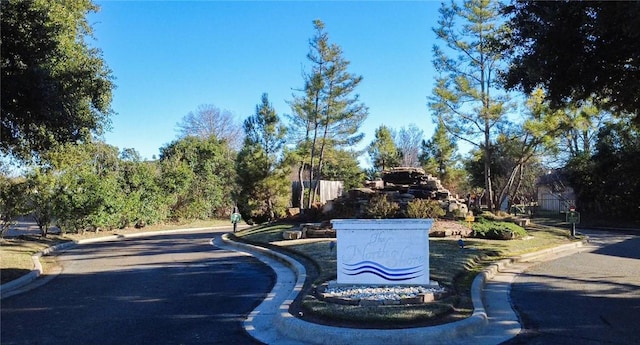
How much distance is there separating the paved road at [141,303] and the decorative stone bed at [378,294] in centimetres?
139

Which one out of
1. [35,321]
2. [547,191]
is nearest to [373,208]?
[35,321]

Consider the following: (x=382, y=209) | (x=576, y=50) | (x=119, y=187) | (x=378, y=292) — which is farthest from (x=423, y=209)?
(x=119, y=187)

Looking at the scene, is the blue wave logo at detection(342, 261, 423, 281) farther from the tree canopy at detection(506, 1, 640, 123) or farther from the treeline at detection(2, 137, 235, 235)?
the treeline at detection(2, 137, 235, 235)

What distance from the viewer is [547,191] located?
48.8m

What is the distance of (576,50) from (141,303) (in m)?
8.72

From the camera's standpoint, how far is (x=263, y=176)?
100 feet

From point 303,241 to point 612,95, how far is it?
982cm

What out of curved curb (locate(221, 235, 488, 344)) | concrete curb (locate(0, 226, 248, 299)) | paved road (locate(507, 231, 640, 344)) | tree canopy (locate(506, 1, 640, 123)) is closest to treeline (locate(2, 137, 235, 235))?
concrete curb (locate(0, 226, 248, 299))

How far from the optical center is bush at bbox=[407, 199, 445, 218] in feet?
60.4

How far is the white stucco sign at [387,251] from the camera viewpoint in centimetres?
868

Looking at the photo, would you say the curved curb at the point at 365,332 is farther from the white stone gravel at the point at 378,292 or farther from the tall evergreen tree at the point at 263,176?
the tall evergreen tree at the point at 263,176

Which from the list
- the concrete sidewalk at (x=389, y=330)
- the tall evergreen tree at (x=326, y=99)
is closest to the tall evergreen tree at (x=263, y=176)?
the tall evergreen tree at (x=326, y=99)

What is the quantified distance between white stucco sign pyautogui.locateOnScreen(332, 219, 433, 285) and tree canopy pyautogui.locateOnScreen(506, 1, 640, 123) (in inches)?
146

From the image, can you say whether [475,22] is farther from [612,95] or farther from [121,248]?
[121,248]
